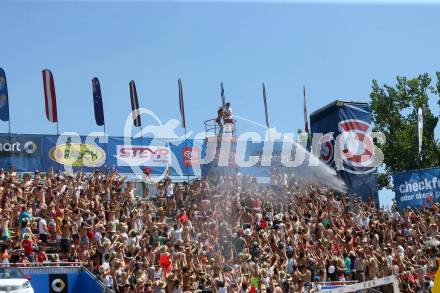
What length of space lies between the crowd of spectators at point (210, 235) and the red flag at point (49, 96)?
5464mm

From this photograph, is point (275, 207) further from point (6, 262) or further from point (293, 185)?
point (6, 262)

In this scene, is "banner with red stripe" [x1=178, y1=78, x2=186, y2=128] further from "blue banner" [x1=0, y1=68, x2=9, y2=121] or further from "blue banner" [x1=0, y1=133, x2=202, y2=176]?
"blue banner" [x1=0, y1=68, x2=9, y2=121]

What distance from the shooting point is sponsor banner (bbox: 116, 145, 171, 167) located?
82.1ft

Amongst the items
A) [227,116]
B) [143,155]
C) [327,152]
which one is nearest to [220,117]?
[227,116]

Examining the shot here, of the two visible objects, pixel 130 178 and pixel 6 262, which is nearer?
pixel 6 262

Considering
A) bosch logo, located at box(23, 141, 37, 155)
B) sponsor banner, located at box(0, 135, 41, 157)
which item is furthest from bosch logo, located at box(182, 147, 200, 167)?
bosch logo, located at box(23, 141, 37, 155)

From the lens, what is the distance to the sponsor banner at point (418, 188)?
2738 centimetres

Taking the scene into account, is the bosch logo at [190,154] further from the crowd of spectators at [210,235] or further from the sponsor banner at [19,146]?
the sponsor banner at [19,146]

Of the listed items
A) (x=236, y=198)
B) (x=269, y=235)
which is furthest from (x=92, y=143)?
(x=269, y=235)

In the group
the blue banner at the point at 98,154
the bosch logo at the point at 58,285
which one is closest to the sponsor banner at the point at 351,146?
the blue banner at the point at 98,154

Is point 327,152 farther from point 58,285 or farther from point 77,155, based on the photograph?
point 58,285

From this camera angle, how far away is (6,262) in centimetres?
1538

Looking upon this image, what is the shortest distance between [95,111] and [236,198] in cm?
846

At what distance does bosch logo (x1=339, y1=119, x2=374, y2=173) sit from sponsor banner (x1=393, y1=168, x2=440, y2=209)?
1.56 meters
